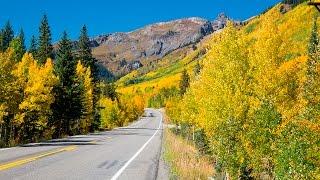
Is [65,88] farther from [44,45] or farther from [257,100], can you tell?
[257,100]

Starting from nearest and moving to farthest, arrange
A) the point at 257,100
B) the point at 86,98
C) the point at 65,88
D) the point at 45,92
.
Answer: the point at 257,100, the point at 45,92, the point at 65,88, the point at 86,98

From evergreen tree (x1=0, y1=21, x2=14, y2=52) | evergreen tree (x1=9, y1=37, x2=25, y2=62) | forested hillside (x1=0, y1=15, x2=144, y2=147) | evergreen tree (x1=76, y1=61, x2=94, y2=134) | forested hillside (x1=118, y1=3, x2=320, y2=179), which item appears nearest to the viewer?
forested hillside (x1=118, y1=3, x2=320, y2=179)

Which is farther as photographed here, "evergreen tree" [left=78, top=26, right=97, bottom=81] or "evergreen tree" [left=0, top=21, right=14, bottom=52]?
"evergreen tree" [left=0, top=21, right=14, bottom=52]

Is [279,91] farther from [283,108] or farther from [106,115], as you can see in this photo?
[106,115]

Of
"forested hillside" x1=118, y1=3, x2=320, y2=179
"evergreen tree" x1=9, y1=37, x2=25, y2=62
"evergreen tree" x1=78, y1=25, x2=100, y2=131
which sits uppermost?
"evergreen tree" x1=9, y1=37, x2=25, y2=62

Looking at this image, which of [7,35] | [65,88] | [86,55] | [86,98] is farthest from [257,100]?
[7,35]

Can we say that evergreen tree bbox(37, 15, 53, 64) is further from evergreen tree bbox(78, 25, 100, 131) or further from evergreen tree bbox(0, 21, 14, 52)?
evergreen tree bbox(0, 21, 14, 52)

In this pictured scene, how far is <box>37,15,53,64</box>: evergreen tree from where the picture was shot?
3061 inches

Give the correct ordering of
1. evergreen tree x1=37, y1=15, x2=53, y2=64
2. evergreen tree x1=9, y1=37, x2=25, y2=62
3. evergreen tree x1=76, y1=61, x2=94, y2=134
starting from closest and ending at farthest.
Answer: evergreen tree x1=76, y1=61, x2=94, y2=134
evergreen tree x1=37, y1=15, x2=53, y2=64
evergreen tree x1=9, y1=37, x2=25, y2=62

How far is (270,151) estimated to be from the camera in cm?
2073

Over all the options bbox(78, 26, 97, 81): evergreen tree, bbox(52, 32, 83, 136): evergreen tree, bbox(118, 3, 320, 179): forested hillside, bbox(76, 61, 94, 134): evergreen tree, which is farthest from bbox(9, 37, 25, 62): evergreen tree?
bbox(118, 3, 320, 179): forested hillside

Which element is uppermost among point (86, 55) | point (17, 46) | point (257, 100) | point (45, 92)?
point (17, 46)

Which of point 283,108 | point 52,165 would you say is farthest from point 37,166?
point 283,108

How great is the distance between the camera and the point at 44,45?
80.1 metres
